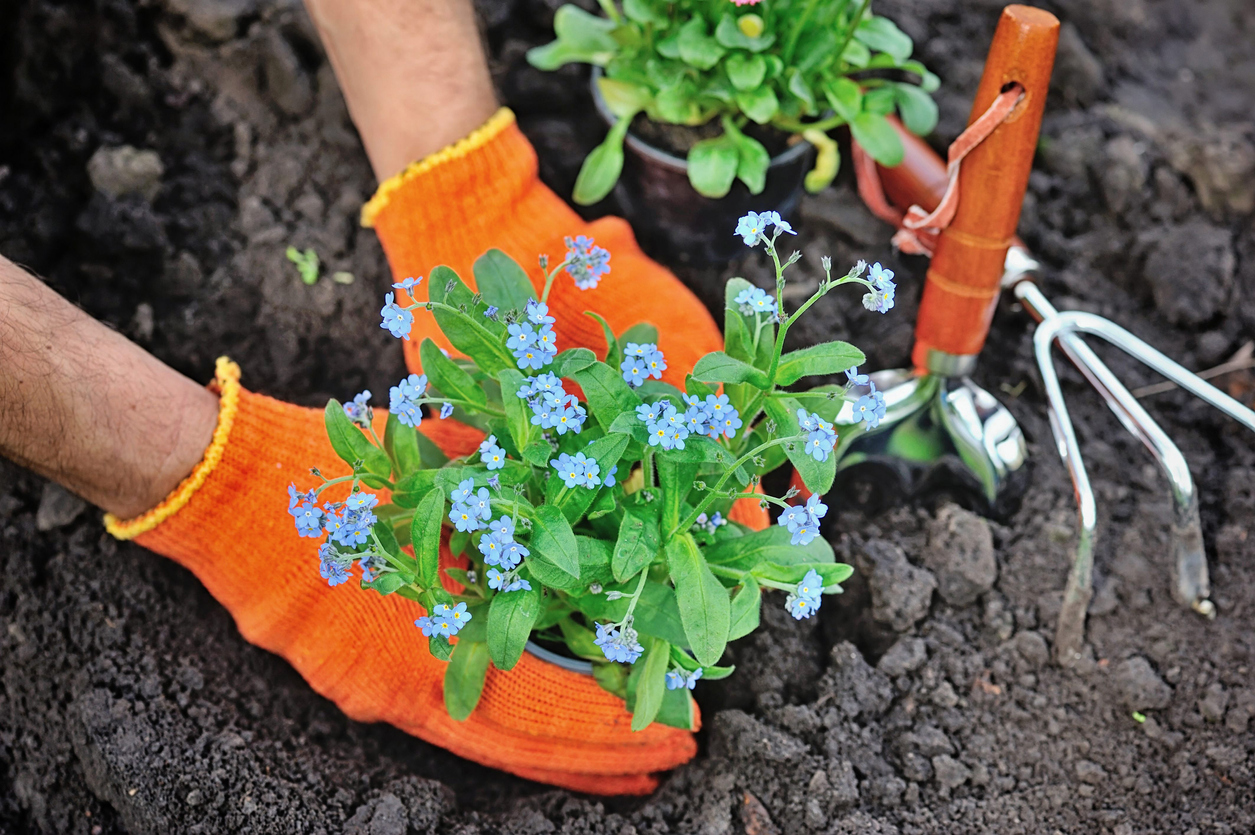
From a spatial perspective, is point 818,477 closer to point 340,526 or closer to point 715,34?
point 340,526

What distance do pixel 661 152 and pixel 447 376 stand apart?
74 cm

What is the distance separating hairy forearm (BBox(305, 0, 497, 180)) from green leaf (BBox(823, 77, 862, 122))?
0.55 metres

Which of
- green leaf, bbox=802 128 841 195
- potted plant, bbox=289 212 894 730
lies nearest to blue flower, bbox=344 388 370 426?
potted plant, bbox=289 212 894 730

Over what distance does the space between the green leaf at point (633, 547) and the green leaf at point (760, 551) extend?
11 cm

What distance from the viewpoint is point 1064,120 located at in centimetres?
195

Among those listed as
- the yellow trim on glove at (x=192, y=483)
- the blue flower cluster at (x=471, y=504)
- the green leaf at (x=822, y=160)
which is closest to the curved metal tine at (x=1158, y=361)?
the green leaf at (x=822, y=160)

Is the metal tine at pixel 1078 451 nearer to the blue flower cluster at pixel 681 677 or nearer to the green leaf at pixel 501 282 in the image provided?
the blue flower cluster at pixel 681 677

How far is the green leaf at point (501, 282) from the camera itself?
3.74 ft

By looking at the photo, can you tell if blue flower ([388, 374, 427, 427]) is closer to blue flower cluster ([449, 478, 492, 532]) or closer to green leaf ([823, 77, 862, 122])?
blue flower cluster ([449, 478, 492, 532])

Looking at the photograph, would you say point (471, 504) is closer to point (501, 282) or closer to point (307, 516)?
point (307, 516)

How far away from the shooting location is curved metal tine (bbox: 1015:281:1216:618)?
1.34 metres

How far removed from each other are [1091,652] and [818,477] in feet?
2.32

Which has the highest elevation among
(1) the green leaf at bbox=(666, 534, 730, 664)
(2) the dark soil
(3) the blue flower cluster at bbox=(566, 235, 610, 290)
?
(3) the blue flower cluster at bbox=(566, 235, 610, 290)

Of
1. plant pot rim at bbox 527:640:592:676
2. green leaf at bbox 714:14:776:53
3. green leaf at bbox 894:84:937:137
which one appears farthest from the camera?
green leaf at bbox 894:84:937:137
